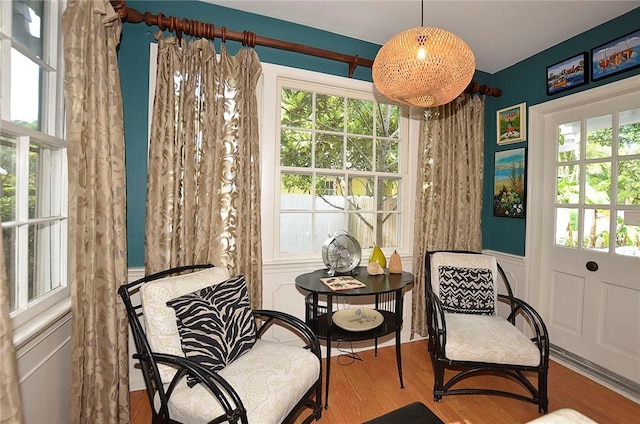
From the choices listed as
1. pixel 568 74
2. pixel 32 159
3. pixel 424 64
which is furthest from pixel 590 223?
pixel 32 159

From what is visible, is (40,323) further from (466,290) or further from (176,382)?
(466,290)

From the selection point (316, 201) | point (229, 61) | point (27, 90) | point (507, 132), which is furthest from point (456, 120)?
point (27, 90)

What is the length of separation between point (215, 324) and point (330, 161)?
1652 mm

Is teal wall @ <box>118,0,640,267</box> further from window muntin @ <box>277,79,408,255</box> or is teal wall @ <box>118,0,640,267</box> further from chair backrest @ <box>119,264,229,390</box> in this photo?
chair backrest @ <box>119,264,229,390</box>

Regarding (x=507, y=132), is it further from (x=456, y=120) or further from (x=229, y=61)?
(x=229, y=61)

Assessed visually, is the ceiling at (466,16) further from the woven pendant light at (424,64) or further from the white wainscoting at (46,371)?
the white wainscoting at (46,371)

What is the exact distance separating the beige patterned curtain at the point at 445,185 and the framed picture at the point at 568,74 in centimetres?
59

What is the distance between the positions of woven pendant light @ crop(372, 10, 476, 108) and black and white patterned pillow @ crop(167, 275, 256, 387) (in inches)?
56.8

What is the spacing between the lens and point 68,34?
1.54 m

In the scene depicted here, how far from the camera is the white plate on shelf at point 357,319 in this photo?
2193mm

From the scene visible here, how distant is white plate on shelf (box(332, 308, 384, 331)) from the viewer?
219 centimetres

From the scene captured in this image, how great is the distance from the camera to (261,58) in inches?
95.6

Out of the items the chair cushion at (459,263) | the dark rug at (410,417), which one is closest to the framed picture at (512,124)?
the chair cushion at (459,263)

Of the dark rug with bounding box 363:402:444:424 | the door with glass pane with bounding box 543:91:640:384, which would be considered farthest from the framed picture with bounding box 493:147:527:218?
the dark rug with bounding box 363:402:444:424
